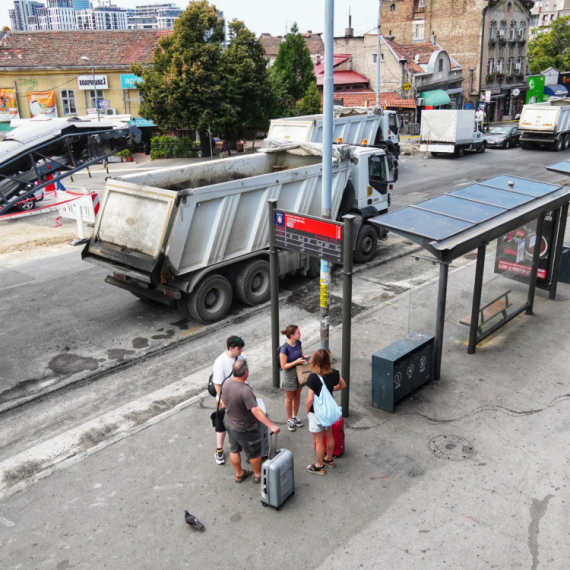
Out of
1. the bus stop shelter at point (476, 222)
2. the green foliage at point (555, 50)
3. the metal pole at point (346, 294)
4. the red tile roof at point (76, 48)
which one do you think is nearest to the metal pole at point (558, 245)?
the bus stop shelter at point (476, 222)

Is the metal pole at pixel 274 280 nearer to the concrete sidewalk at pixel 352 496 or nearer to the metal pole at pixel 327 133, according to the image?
the concrete sidewalk at pixel 352 496

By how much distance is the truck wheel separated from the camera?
1467 cm

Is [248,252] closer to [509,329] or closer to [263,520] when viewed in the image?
[509,329]

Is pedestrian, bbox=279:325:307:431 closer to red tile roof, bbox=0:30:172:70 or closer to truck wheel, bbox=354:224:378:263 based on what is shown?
truck wheel, bbox=354:224:378:263

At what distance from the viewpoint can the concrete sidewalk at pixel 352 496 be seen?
19.2ft

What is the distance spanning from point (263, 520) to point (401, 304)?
6.74 m

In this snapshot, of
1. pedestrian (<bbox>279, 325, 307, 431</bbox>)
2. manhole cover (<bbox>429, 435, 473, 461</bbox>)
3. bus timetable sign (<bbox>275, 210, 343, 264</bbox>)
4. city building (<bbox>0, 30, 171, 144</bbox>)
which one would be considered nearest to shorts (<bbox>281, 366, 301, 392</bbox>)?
pedestrian (<bbox>279, 325, 307, 431</bbox>)

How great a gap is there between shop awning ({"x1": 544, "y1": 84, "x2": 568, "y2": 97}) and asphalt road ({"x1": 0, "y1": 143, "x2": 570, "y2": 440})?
4593 cm

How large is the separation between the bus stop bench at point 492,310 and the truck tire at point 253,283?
4.12m

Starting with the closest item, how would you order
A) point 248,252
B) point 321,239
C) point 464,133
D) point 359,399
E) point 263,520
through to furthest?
point 263,520 → point 321,239 → point 359,399 → point 248,252 → point 464,133

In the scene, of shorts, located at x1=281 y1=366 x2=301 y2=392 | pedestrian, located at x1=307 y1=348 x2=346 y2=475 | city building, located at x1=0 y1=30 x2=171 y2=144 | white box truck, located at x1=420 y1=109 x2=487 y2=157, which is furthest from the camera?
city building, located at x1=0 y1=30 x2=171 y2=144

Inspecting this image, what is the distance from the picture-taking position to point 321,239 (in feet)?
25.4

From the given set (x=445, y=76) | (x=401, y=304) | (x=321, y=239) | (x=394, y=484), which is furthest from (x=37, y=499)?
(x=445, y=76)

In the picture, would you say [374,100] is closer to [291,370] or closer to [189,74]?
[189,74]
